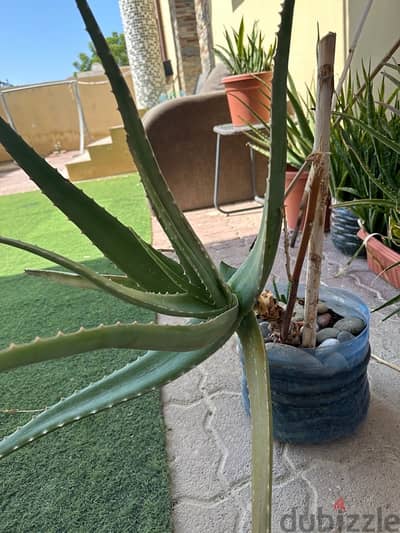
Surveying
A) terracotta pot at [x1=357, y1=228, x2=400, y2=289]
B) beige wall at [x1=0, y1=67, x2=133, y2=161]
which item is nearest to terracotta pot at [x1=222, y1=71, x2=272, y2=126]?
terracotta pot at [x1=357, y1=228, x2=400, y2=289]

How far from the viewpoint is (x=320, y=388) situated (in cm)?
81

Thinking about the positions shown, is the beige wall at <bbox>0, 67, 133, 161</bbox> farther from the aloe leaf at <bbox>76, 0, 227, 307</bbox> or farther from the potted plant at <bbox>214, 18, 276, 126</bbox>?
the aloe leaf at <bbox>76, 0, 227, 307</bbox>

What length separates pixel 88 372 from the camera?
125 cm

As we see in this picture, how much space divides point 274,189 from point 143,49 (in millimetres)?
8654

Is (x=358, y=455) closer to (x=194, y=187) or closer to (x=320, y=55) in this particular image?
(x=320, y=55)

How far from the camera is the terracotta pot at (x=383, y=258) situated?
142cm

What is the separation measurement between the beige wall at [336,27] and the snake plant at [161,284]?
1801 mm

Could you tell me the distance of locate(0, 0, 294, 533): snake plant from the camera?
1.44 ft

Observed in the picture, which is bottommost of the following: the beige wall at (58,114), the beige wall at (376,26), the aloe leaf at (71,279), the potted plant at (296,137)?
the beige wall at (58,114)

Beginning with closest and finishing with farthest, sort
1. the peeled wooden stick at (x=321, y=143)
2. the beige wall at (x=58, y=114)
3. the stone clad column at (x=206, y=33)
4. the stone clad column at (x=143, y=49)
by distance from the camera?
the peeled wooden stick at (x=321, y=143) → the stone clad column at (x=206, y=33) → the stone clad column at (x=143, y=49) → the beige wall at (x=58, y=114)

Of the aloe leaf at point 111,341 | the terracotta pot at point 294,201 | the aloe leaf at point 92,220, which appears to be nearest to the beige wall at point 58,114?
the terracotta pot at point 294,201

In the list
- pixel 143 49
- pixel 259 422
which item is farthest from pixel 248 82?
pixel 143 49

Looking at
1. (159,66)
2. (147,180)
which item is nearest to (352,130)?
(147,180)

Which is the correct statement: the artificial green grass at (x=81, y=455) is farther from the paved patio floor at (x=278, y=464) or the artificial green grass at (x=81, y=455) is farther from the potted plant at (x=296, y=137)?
the potted plant at (x=296, y=137)
